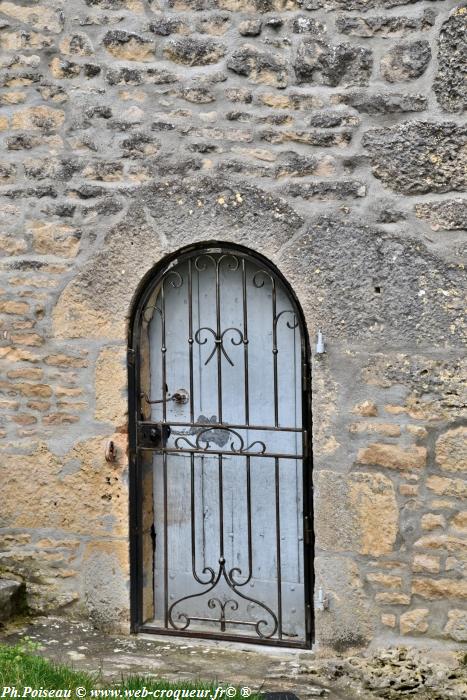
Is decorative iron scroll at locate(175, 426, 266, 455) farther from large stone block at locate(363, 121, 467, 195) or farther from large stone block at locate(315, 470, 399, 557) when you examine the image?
large stone block at locate(363, 121, 467, 195)

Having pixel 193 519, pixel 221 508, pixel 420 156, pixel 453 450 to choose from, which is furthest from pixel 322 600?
pixel 420 156

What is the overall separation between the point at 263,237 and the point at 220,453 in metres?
1.05

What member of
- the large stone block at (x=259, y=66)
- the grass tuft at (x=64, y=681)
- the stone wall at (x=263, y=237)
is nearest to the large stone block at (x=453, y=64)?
the stone wall at (x=263, y=237)

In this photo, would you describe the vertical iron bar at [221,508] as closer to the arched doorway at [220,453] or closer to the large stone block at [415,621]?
the arched doorway at [220,453]

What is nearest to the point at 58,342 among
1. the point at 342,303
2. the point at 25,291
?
the point at 25,291

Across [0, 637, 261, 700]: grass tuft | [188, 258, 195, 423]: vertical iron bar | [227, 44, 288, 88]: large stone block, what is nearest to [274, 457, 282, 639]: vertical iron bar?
[188, 258, 195, 423]: vertical iron bar

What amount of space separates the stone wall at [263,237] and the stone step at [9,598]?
85 mm

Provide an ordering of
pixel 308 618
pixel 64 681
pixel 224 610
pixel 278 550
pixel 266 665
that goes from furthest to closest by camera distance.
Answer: pixel 224 610 → pixel 278 550 → pixel 308 618 → pixel 266 665 → pixel 64 681

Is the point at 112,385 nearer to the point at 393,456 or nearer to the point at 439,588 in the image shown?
the point at 393,456

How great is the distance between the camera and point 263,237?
14.2 ft

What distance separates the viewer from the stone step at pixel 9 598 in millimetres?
4688

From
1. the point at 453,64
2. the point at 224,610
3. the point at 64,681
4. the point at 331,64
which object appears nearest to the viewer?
the point at 64,681

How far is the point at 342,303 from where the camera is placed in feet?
13.9

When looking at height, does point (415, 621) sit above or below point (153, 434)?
below
